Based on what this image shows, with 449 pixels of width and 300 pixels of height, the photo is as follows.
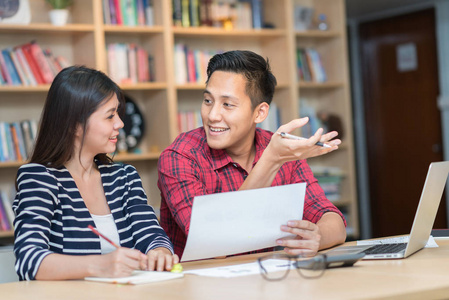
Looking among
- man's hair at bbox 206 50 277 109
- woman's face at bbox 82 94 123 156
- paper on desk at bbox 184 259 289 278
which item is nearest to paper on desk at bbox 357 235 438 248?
paper on desk at bbox 184 259 289 278

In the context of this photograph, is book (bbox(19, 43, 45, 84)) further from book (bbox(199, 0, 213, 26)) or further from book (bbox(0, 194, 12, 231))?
book (bbox(199, 0, 213, 26))

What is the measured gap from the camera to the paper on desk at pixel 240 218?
157 centimetres

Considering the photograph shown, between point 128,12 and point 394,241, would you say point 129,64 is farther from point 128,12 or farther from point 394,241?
point 394,241

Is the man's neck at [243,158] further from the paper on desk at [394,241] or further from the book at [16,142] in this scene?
the book at [16,142]

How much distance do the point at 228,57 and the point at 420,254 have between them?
36.5 inches

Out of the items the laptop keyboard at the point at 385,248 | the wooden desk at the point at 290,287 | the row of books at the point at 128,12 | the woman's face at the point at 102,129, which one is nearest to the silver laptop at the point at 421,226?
the laptop keyboard at the point at 385,248

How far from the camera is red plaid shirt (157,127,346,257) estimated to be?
6.73ft

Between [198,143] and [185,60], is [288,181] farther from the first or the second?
[185,60]

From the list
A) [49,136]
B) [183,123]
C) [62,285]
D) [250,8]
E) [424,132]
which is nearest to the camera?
[62,285]

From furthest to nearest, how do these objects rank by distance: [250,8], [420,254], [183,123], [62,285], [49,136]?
1. [250,8]
2. [183,123]
3. [49,136]
4. [420,254]
5. [62,285]

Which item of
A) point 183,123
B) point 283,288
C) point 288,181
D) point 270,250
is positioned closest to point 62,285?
point 283,288

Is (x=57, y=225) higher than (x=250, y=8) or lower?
lower

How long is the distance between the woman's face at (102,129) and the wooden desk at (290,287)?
548 mm

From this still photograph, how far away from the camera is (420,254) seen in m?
1.80
